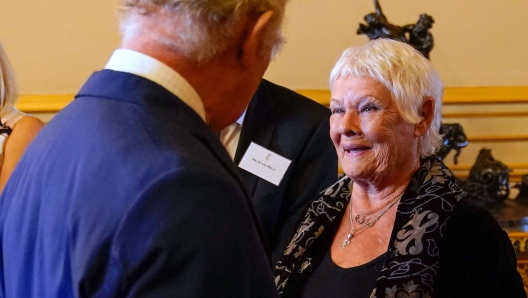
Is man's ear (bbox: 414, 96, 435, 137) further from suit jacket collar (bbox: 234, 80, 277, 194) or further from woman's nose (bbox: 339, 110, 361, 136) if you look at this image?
suit jacket collar (bbox: 234, 80, 277, 194)

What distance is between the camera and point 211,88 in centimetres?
84

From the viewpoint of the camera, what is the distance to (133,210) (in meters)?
0.70

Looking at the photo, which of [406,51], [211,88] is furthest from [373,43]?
[211,88]

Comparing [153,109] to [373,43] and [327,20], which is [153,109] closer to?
[373,43]

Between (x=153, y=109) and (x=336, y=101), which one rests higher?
(x=336, y=101)

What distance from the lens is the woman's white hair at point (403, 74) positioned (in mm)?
1671

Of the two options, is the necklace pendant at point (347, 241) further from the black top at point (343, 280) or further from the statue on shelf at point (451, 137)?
the statue on shelf at point (451, 137)

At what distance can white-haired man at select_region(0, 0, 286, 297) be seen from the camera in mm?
701

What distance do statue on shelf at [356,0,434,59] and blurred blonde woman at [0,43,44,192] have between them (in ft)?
4.88

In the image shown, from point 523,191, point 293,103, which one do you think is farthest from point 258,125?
point 523,191

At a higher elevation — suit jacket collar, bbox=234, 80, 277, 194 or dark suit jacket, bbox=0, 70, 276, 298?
suit jacket collar, bbox=234, 80, 277, 194

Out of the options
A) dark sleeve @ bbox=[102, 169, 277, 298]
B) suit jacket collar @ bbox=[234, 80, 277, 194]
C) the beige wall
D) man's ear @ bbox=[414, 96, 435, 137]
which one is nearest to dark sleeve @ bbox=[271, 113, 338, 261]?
suit jacket collar @ bbox=[234, 80, 277, 194]

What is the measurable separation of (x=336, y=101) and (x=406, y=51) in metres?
0.24

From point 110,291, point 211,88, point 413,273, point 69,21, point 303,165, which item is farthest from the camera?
point 69,21
